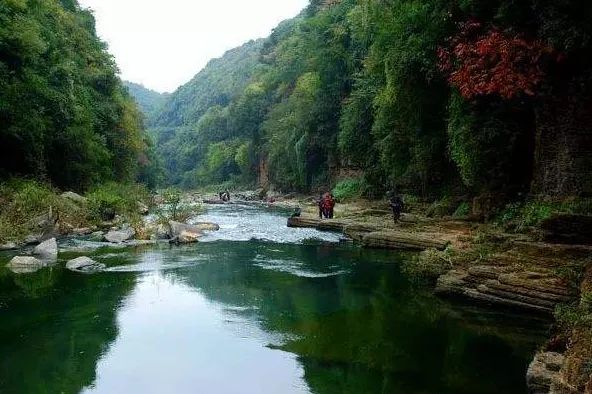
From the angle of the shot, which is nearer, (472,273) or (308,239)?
(472,273)

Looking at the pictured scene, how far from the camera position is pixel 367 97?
1427 inches

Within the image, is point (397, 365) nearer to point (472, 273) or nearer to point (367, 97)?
point (472, 273)

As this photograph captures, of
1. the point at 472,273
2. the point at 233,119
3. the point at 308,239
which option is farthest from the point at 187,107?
the point at 472,273

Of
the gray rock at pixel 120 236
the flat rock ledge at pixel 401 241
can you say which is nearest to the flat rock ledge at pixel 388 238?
the flat rock ledge at pixel 401 241

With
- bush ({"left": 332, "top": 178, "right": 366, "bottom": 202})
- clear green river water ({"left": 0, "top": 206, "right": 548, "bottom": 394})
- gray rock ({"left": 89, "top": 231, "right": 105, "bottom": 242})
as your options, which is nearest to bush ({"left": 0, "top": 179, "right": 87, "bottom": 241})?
gray rock ({"left": 89, "top": 231, "right": 105, "bottom": 242})

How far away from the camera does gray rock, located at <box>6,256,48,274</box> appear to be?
1467 centimetres

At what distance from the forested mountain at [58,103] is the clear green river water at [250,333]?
12762 mm

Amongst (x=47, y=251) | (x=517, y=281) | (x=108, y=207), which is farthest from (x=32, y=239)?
(x=517, y=281)

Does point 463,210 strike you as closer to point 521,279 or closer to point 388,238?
point 388,238

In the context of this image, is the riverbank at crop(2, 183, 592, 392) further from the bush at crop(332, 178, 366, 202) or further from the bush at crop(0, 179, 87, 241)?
the bush at crop(332, 178, 366, 202)

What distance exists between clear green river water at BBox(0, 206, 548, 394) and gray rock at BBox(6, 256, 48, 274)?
30cm

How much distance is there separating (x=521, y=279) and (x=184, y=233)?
14265 mm

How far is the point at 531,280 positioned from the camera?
10.2m

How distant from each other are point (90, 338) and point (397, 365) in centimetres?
511
